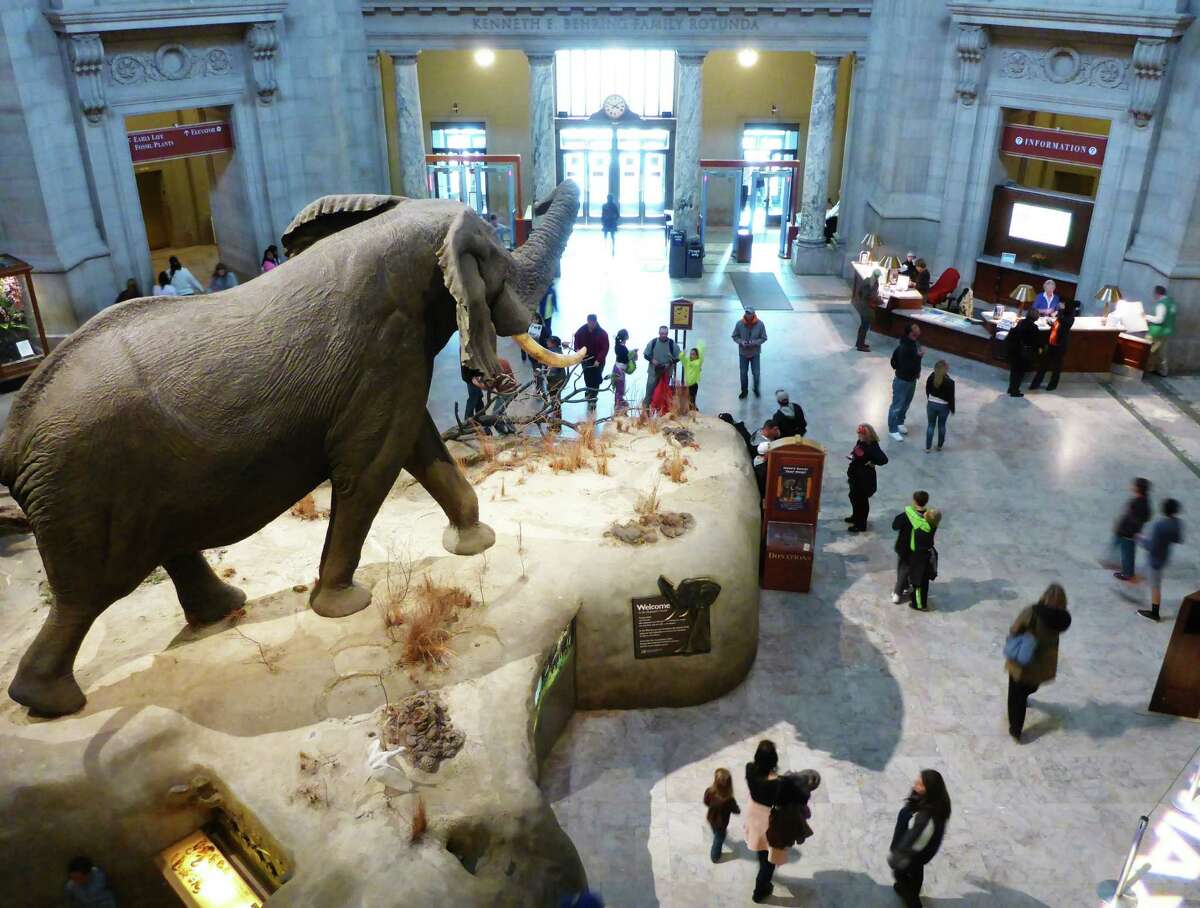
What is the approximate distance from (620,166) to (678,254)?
5.79 meters

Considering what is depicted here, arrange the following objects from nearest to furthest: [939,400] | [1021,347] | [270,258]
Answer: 1. [939,400]
2. [1021,347]
3. [270,258]

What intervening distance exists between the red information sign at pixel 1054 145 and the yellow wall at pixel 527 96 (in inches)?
303

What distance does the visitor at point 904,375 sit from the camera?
13492 millimetres

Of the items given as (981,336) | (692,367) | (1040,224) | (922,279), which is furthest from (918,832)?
(1040,224)

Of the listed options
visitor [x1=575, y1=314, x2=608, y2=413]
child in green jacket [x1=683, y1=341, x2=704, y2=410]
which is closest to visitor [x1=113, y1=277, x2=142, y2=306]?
visitor [x1=575, y1=314, x2=608, y2=413]

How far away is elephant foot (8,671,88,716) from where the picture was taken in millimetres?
6770

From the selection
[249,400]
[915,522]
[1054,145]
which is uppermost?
[1054,145]

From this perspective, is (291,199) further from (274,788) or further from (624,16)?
(274,788)

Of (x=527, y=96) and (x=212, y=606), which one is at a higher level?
(x=527, y=96)

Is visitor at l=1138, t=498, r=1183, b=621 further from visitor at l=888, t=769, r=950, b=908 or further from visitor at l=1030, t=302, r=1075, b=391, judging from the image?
visitor at l=1030, t=302, r=1075, b=391

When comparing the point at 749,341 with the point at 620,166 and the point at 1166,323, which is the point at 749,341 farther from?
the point at 620,166

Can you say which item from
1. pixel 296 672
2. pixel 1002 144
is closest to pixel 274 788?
pixel 296 672

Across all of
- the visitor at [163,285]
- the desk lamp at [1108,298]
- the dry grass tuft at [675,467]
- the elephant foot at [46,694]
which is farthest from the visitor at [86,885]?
the desk lamp at [1108,298]

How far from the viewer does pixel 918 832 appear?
677 cm
